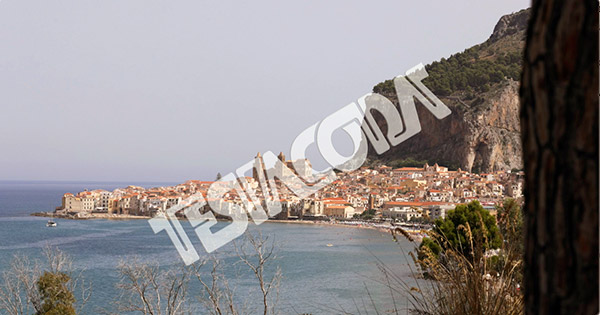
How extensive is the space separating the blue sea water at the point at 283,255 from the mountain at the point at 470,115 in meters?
14.3

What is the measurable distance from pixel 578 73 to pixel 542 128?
0.18 ft

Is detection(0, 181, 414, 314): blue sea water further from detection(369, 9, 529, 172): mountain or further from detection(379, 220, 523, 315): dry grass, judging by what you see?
detection(369, 9, 529, 172): mountain

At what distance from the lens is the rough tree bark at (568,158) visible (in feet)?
1.52

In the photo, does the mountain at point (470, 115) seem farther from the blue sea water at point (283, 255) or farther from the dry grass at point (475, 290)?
the dry grass at point (475, 290)

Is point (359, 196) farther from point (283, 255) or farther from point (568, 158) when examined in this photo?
point (568, 158)

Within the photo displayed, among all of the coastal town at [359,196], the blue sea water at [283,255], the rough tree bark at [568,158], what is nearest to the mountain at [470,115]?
the coastal town at [359,196]

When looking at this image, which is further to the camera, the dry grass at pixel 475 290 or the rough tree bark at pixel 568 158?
the dry grass at pixel 475 290

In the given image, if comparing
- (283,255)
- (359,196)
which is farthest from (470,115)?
(283,255)

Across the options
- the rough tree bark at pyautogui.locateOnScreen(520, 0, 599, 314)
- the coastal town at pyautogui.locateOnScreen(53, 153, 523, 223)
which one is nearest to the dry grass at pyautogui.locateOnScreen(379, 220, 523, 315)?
the rough tree bark at pyautogui.locateOnScreen(520, 0, 599, 314)

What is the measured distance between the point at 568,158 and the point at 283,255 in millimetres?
20079

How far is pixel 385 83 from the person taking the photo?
46031 mm

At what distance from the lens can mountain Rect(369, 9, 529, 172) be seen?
3941 cm

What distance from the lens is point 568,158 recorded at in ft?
1.54

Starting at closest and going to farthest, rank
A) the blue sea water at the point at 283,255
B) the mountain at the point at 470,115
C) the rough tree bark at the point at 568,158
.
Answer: the rough tree bark at the point at 568,158 < the blue sea water at the point at 283,255 < the mountain at the point at 470,115
